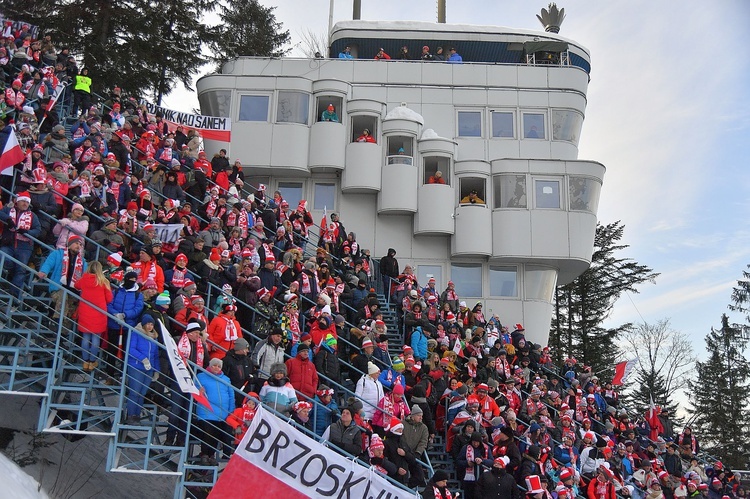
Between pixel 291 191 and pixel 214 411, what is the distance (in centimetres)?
1554

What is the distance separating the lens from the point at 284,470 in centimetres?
884

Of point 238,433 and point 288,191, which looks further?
point 288,191

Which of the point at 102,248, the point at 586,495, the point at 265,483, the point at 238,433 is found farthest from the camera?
the point at 586,495

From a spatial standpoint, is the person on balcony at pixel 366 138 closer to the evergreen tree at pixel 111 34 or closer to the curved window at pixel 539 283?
the curved window at pixel 539 283

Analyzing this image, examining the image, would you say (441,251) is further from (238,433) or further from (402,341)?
(238,433)

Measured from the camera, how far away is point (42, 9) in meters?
26.2

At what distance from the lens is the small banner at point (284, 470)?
28.1ft

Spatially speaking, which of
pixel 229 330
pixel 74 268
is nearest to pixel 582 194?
pixel 229 330

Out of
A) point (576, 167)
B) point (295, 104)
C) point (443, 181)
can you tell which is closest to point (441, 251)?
point (443, 181)

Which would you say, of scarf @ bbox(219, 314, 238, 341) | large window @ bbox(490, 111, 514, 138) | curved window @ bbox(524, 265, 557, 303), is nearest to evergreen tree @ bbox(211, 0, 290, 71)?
large window @ bbox(490, 111, 514, 138)

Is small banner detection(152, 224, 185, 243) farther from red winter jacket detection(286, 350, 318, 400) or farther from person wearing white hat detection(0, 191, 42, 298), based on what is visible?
red winter jacket detection(286, 350, 318, 400)

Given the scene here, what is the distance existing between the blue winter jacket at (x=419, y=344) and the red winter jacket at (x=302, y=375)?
4.34m

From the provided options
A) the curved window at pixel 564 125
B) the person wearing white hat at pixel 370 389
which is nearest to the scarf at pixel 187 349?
the person wearing white hat at pixel 370 389

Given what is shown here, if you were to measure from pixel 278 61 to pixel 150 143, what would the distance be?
9703 mm
